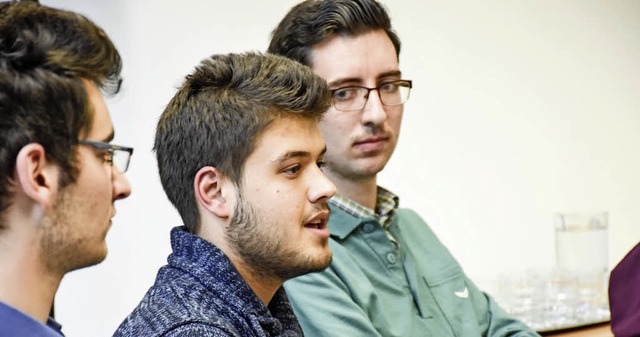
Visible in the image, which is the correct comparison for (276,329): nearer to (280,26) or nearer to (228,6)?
(280,26)

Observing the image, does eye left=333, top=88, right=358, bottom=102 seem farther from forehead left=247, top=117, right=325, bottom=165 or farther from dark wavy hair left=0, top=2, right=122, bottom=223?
dark wavy hair left=0, top=2, right=122, bottom=223

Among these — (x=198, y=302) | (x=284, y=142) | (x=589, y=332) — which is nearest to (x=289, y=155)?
(x=284, y=142)

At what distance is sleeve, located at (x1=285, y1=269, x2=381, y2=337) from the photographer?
158 cm

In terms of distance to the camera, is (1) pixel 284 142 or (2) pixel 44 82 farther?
(1) pixel 284 142

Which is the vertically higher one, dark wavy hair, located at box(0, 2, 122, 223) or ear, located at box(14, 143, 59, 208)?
dark wavy hair, located at box(0, 2, 122, 223)

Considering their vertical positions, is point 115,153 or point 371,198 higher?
point 115,153

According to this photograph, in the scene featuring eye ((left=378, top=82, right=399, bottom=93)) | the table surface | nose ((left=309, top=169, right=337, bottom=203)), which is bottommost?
the table surface

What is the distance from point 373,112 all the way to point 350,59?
0.39 ft

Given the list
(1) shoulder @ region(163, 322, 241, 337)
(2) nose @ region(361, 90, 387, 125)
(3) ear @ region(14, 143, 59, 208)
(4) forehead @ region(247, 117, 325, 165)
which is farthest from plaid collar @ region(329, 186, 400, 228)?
(3) ear @ region(14, 143, 59, 208)

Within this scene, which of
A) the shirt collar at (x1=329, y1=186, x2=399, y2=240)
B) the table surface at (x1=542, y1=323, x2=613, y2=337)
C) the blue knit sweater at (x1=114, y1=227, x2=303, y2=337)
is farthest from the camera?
the table surface at (x1=542, y1=323, x2=613, y2=337)

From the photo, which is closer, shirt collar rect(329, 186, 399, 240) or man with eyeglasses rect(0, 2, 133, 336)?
man with eyeglasses rect(0, 2, 133, 336)

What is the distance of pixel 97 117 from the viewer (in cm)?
105

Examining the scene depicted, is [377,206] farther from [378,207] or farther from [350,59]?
[350,59]

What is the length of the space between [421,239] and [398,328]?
296 millimetres
